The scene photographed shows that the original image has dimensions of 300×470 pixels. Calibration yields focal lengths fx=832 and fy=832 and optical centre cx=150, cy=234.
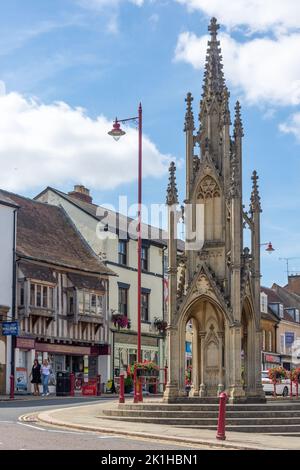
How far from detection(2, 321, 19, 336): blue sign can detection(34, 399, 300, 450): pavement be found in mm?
16724

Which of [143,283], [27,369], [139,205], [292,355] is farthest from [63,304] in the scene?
[292,355]

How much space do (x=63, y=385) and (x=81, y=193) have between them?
18.7 m

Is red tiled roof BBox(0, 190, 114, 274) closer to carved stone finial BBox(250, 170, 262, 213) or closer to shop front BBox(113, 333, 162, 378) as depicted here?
shop front BBox(113, 333, 162, 378)

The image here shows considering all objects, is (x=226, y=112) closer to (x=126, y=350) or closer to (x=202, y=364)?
(x=202, y=364)

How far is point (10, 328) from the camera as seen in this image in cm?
3728

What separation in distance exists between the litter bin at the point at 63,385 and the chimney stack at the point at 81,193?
699 inches

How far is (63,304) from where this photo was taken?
43.1 metres

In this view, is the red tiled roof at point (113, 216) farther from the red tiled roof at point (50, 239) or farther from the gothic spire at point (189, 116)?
the gothic spire at point (189, 116)

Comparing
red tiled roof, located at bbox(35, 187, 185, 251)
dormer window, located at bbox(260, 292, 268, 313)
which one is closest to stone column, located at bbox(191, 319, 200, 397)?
red tiled roof, located at bbox(35, 187, 185, 251)

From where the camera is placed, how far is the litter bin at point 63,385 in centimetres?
3697

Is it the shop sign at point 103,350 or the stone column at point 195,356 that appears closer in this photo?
the stone column at point 195,356

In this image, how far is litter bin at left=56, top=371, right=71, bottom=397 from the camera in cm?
3697

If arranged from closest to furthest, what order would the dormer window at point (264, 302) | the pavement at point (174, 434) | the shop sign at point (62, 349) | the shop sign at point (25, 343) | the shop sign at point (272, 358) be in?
the pavement at point (174, 434) → the shop sign at point (25, 343) → the shop sign at point (62, 349) → the shop sign at point (272, 358) → the dormer window at point (264, 302)

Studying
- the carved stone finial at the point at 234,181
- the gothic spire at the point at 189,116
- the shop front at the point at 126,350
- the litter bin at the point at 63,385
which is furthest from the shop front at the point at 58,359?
the carved stone finial at the point at 234,181
